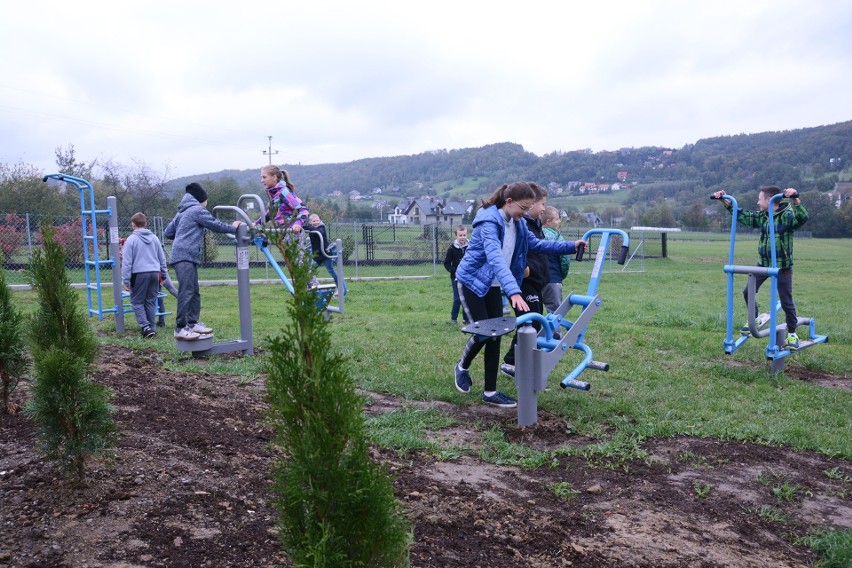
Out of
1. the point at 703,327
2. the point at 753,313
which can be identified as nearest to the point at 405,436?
the point at 753,313

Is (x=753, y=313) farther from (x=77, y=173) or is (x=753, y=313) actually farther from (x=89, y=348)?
(x=77, y=173)

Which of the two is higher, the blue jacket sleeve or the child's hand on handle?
the blue jacket sleeve

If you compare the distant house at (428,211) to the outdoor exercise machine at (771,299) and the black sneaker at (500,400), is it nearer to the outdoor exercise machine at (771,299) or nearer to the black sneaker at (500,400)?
the outdoor exercise machine at (771,299)

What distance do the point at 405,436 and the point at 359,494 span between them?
268 cm

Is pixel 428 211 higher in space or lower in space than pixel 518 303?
higher

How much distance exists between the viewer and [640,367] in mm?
7082

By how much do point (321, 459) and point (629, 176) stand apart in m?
109

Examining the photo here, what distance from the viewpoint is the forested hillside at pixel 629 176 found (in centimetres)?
6066

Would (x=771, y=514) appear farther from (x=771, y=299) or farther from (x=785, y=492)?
(x=771, y=299)

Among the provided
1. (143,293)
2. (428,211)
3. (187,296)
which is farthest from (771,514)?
(428,211)

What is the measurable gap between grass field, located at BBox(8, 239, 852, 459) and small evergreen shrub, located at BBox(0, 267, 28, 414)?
242cm

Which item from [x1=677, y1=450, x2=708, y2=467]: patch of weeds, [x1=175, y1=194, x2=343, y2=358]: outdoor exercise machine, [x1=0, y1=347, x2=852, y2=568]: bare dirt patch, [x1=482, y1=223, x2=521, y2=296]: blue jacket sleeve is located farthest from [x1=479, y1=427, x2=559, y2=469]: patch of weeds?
[x1=175, y1=194, x2=343, y2=358]: outdoor exercise machine

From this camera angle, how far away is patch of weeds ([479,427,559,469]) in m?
4.21

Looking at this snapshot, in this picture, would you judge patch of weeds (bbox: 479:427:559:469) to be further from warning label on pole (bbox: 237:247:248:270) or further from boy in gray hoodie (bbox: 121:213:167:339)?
boy in gray hoodie (bbox: 121:213:167:339)
